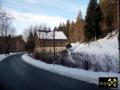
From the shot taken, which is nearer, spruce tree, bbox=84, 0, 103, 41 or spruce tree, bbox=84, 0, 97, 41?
spruce tree, bbox=84, 0, 103, 41

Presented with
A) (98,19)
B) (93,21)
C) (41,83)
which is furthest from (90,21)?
(41,83)

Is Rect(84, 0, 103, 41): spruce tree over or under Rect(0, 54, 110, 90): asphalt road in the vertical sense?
over

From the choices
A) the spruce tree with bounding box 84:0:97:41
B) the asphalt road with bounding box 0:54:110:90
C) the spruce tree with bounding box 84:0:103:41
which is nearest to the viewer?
the asphalt road with bounding box 0:54:110:90

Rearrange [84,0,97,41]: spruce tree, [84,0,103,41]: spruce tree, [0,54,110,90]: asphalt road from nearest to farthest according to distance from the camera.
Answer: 1. [0,54,110,90]: asphalt road
2. [84,0,103,41]: spruce tree
3. [84,0,97,41]: spruce tree

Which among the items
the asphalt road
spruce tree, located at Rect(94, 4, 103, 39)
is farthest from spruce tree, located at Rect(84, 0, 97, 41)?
the asphalt road

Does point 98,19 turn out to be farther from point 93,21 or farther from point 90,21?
point 90,21

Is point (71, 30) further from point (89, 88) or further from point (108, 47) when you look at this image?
point (89, 88)

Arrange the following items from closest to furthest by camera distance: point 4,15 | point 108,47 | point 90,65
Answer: point 90,65 < point 4,15 < point 108,47

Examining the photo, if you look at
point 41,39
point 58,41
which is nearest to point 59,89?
point 41,39

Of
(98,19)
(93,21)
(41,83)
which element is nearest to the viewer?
(41,83)

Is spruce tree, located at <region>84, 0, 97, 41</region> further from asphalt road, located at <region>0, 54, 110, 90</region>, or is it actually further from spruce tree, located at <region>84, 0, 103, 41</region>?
asphalt road, located at <region>0, 54, 110, 90</region>

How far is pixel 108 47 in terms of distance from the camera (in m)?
66.4

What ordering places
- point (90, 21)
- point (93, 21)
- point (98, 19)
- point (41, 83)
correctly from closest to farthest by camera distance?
1. point (41, 83)
2. point (93, 21)
3. point (98, 19)
4. point (90, 21)

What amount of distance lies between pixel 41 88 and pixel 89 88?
242cm
